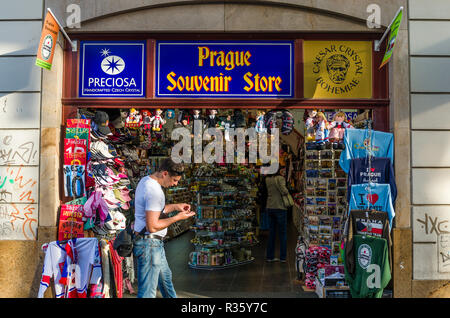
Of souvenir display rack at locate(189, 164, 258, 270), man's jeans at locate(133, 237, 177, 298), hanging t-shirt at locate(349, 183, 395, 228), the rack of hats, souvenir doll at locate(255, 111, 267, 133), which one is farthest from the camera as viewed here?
souvenir display rack at locate(189, 164, 258, 270)

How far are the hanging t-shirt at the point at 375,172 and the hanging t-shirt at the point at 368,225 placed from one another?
1.66ft

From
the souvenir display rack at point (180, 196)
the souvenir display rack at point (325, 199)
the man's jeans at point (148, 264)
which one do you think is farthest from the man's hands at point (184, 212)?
the souvenir display rack at point (180, 196)

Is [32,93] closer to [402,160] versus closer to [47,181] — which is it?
[47,181]

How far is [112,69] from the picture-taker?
5.97 metres

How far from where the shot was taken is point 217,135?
6910mm

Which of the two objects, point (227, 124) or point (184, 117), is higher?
point (184, 117)

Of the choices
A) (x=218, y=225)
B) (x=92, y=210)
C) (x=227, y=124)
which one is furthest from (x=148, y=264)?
(x=218, y=225)

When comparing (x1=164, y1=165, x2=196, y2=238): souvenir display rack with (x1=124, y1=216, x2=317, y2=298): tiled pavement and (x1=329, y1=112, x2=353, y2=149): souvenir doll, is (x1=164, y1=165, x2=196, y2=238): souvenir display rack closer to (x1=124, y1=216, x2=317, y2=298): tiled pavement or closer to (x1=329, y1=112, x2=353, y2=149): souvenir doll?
(x1=124, y1=216, x2=317, y2=298): tiled pavement

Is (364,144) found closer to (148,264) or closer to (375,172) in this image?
(375,172)

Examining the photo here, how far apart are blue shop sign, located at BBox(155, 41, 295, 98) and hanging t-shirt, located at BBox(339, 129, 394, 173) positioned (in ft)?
3.72

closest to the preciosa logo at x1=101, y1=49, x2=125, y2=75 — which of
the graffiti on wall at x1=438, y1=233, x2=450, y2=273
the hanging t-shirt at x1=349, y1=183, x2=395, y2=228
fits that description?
the hanging t-shirt at x1=349, y1=183, x2=395, y2=228

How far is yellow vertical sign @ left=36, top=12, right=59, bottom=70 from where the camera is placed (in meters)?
5.23

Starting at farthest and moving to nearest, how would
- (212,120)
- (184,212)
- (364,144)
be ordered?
(212,120)
(364,144)
(184,212)

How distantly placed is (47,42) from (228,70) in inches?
103
